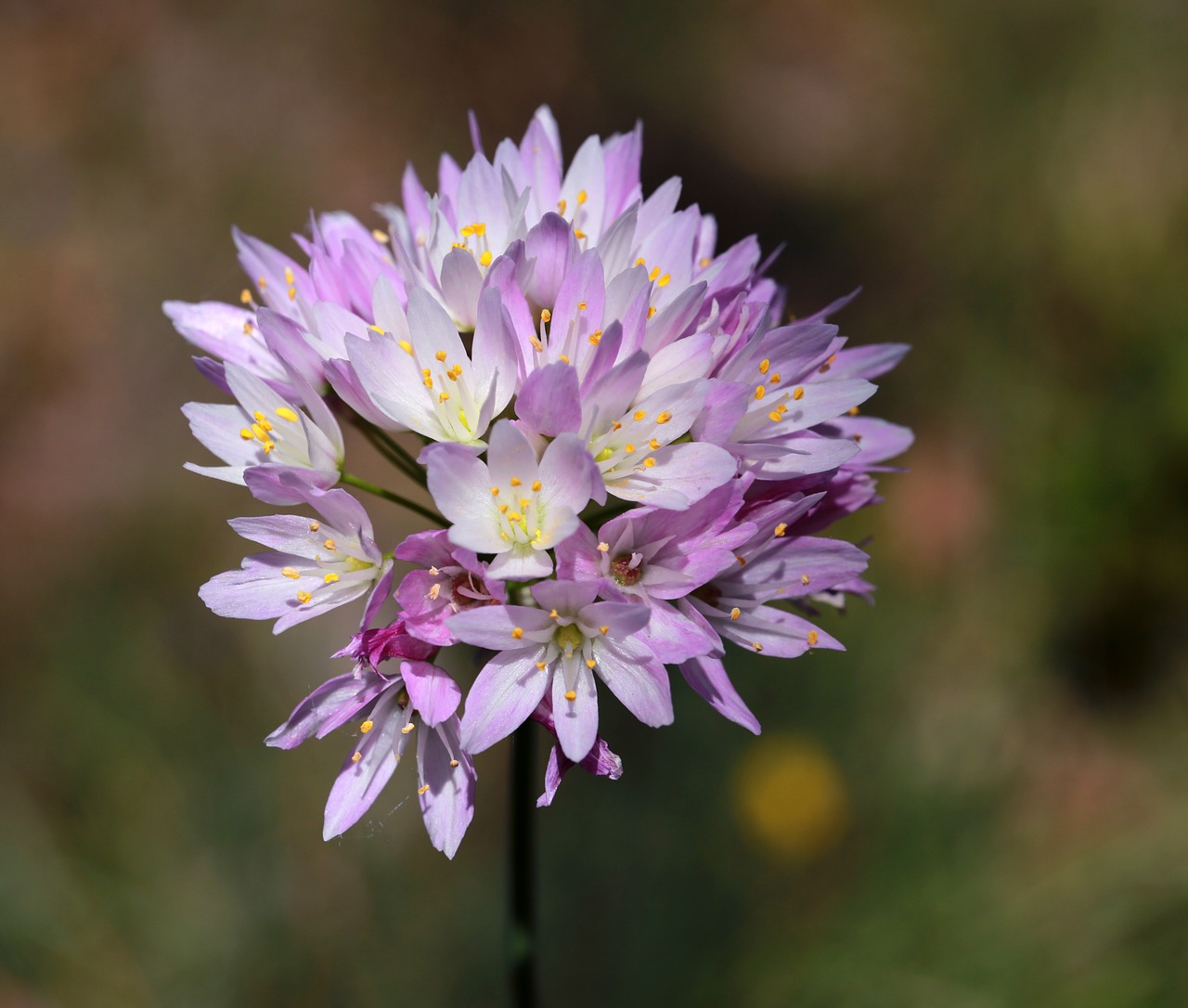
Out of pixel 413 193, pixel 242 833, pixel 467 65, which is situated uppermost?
pixel 467 65

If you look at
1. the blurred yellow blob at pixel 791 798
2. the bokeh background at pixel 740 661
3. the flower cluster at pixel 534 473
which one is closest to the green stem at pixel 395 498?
the flower cluster at pixel 534 473

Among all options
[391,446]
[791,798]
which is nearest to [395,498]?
[391,446]

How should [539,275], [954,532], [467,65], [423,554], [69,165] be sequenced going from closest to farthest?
[423,554], [539,275], [954,532], [69,165], [467,65]

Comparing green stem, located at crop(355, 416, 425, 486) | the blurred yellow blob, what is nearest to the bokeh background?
the blurred yellow blob

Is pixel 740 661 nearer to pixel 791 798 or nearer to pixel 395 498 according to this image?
pixel 791 798

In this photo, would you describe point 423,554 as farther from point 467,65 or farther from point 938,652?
point 467,65

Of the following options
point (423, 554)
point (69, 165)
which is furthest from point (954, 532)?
point (69, 165)
